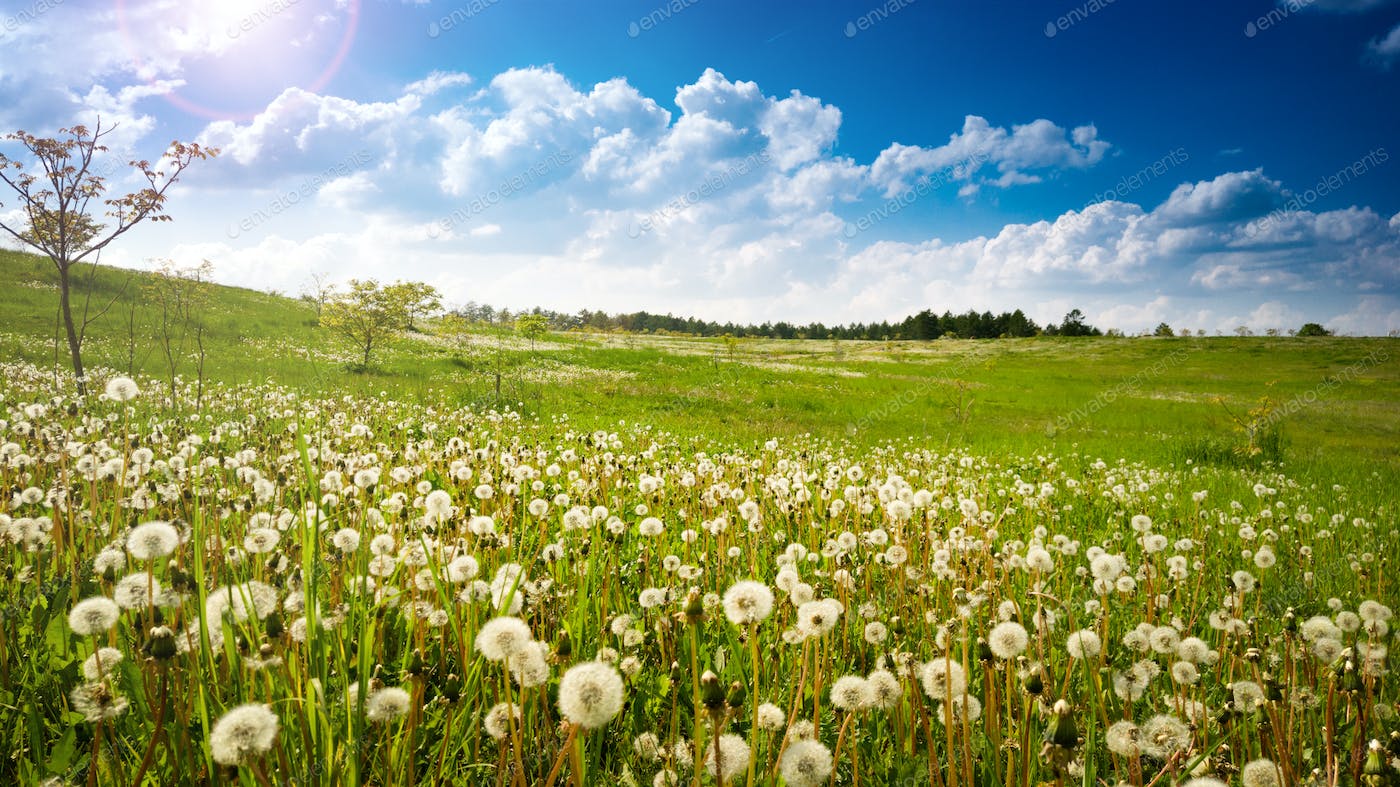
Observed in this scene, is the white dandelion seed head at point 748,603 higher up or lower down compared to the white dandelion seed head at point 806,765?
higher up

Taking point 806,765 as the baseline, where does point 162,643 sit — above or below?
above

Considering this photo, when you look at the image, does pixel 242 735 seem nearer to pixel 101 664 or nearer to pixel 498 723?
pixel 498 723

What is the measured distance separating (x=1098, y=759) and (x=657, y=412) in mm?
14481

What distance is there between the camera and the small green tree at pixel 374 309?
79.7 feet

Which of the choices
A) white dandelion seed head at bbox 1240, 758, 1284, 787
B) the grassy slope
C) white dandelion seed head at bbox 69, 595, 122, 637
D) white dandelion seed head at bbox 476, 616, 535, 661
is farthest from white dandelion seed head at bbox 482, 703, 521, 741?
the grassy slope

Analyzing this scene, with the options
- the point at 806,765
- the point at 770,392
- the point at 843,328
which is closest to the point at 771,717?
the point at 806,765

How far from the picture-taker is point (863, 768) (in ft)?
6.84

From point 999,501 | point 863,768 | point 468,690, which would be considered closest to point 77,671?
point 468,690

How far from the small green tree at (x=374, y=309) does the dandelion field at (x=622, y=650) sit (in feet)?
68.6

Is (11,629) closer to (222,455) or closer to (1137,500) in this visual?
(222,455)

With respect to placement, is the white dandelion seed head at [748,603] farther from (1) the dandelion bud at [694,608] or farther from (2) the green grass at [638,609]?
(1) the dandelion bud at [694,608]

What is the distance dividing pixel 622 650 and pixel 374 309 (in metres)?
26.2

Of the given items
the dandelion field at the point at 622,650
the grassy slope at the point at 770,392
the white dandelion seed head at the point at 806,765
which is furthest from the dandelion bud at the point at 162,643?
the grassy slope at the point at 770,392

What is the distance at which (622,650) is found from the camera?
2.71m
